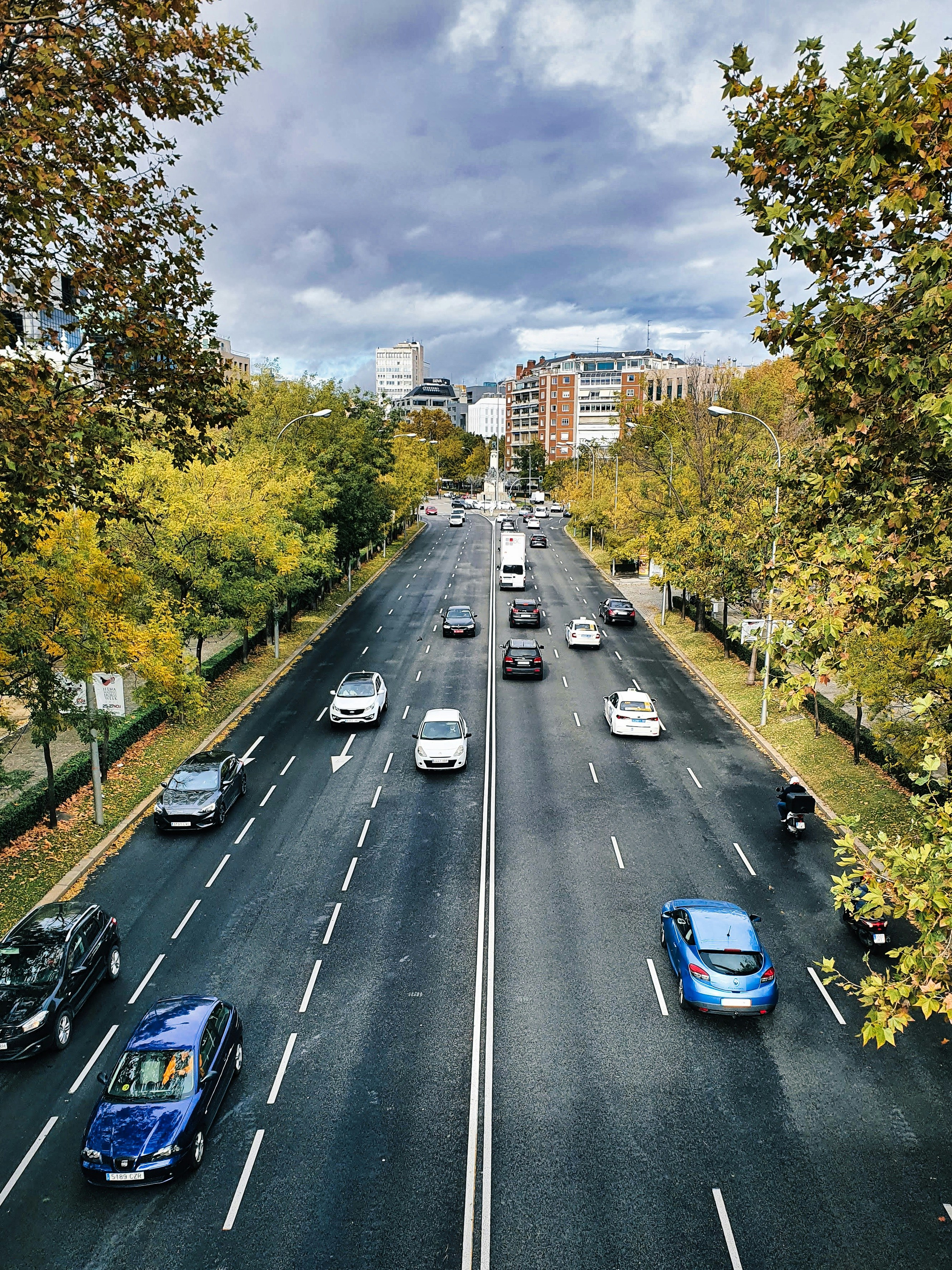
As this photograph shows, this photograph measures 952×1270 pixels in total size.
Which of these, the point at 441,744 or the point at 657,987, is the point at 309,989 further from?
the point at 441,744

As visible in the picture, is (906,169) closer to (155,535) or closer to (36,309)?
(36,309)

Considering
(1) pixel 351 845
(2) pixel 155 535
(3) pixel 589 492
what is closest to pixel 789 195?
(1) pixel 351 845

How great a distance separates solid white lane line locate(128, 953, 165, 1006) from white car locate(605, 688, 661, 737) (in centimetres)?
1602

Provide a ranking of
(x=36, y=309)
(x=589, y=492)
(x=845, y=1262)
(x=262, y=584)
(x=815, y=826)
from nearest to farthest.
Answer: (x=845, y=1262), (x=36, y=309), (x=815, y=826), (x=262, y=584), (x=589, y=492)

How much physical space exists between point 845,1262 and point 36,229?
14.1 metres

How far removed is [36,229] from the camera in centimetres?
900

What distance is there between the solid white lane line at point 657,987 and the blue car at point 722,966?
0.97ft

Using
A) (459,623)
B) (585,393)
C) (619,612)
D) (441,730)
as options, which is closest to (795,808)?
(441,730)

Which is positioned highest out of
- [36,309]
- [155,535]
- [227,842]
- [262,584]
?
[36,309]

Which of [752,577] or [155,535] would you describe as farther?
[752,577]

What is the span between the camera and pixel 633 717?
2745 cm

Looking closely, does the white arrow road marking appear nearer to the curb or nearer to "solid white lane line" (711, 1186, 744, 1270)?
the curb

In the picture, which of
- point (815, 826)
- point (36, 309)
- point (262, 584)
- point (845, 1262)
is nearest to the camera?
point (845, 1262)

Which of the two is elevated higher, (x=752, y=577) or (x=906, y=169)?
(x=906, y=169)
